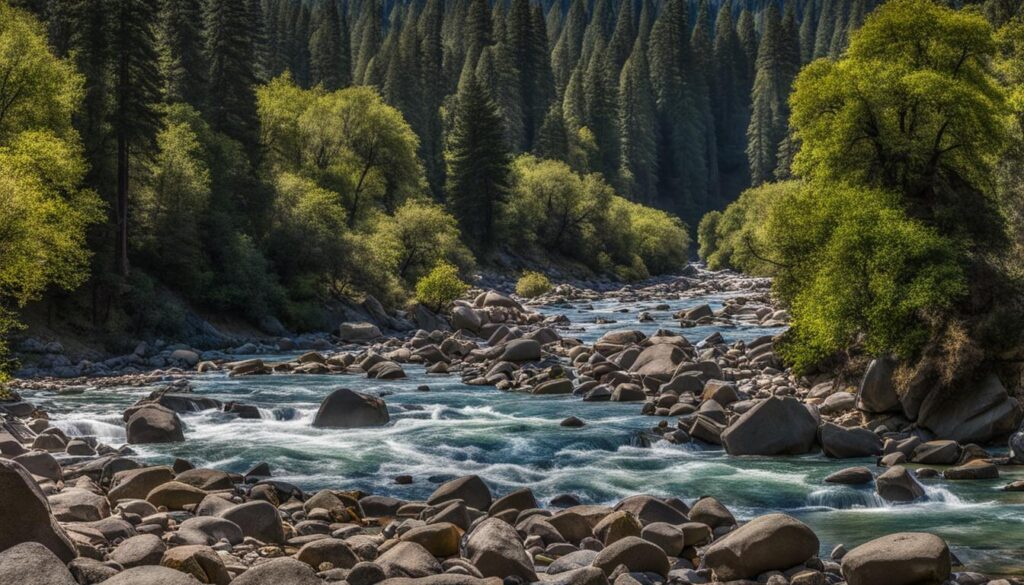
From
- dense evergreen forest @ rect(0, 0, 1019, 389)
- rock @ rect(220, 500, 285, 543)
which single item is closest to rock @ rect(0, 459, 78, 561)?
rock @ rect(220, 500, 285, 543)

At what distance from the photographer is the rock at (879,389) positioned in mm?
24422

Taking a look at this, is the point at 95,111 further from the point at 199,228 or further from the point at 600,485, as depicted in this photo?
the point at 600,485

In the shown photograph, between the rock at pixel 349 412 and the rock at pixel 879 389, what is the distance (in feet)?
41.8

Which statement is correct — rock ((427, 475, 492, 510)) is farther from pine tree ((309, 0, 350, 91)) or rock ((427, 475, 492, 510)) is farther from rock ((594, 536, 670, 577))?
pine tree ((309, 0, 350, 91))

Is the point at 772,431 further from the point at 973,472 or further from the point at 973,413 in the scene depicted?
the point at 973,413

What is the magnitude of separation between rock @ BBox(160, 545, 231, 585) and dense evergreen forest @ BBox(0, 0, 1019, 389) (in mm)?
15852

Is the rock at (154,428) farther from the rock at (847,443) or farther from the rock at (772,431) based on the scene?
the rock at (847,443)

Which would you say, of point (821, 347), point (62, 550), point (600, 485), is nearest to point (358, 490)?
point (600, 485)

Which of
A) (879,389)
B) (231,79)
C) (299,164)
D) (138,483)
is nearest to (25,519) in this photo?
(138,483)

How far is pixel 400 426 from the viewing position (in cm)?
2469

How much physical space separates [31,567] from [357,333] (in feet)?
114

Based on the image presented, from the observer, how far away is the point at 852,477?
1859 centimetres

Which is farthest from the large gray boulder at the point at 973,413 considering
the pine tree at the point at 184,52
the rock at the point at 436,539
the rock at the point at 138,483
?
the pine tree at the point at 184,52

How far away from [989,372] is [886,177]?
8963mm
